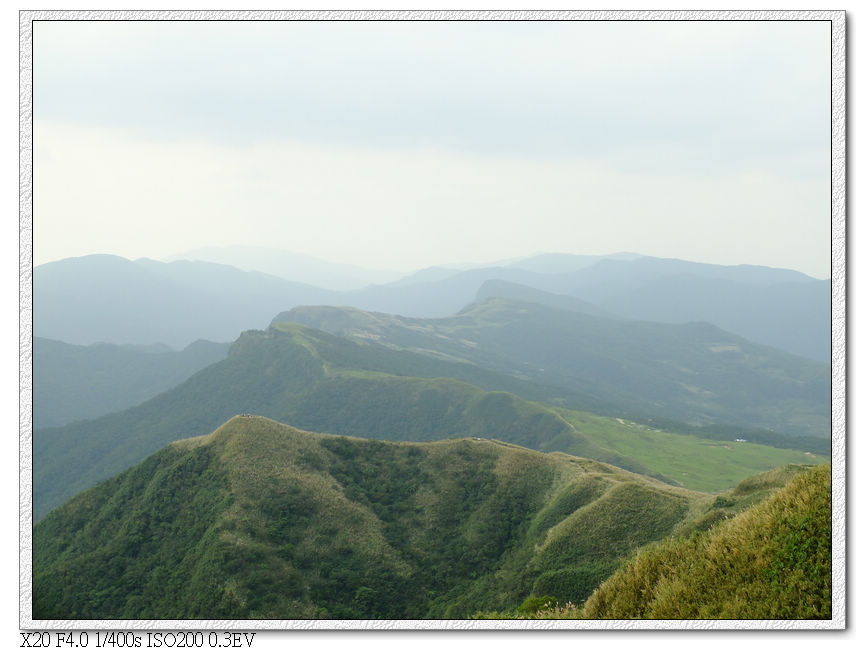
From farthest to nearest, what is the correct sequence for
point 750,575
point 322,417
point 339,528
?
1. point 322,417
2. point 339,528
3. point 750,575

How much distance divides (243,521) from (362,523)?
683cm

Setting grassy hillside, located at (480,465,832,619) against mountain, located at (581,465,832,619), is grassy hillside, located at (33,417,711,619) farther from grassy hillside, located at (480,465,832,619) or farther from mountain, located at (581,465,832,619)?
mountain, located at (581,465,832,619)

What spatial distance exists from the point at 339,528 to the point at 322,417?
87640 mm

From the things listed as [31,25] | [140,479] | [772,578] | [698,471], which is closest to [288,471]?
[140,479]

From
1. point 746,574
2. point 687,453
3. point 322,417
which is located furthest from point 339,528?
point 687,453

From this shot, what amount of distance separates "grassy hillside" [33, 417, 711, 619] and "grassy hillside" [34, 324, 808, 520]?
54998 millimetres

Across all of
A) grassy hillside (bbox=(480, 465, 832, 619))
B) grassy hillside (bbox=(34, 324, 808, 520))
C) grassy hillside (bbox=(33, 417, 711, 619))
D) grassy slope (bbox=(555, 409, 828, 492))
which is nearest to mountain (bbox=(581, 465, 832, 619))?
grassy hillside (bbox=(480, 465, 832, 619))

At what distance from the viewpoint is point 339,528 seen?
104ft

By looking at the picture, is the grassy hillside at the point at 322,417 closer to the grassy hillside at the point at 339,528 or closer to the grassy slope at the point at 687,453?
the grassy slope at the point at 687,453

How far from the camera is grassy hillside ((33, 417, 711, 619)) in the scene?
2670cm

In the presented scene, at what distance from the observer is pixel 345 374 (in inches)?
5044

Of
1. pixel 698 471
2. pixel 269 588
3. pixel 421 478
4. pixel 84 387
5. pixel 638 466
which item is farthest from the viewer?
pixel 84 387

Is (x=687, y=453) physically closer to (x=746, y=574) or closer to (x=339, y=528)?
(x=339, y=528)

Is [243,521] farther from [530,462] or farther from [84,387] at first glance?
[84,387]
